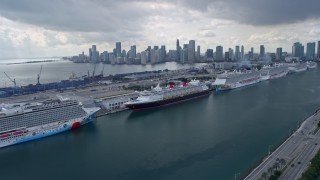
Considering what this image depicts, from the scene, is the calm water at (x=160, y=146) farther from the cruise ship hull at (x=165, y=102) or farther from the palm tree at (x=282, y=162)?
the palm tree at (x=282, y=162)

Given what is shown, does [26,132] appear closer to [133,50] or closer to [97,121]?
[97,121]

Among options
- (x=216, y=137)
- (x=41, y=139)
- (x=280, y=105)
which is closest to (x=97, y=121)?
(x=41, y=139)

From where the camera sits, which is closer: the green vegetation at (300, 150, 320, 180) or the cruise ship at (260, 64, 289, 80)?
the green vegetation at (300, 150, 320, 180)

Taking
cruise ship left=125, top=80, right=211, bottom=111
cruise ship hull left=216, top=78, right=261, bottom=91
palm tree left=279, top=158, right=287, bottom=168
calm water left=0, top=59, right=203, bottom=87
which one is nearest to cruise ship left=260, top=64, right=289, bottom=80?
cruise ship hull left=216, top=78, right=261, bottom=91

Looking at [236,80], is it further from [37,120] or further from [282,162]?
[282,162]

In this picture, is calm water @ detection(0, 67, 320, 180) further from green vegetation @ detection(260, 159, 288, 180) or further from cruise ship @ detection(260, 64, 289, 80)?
cruise ship @ detection(260, 64, 289, 80)
